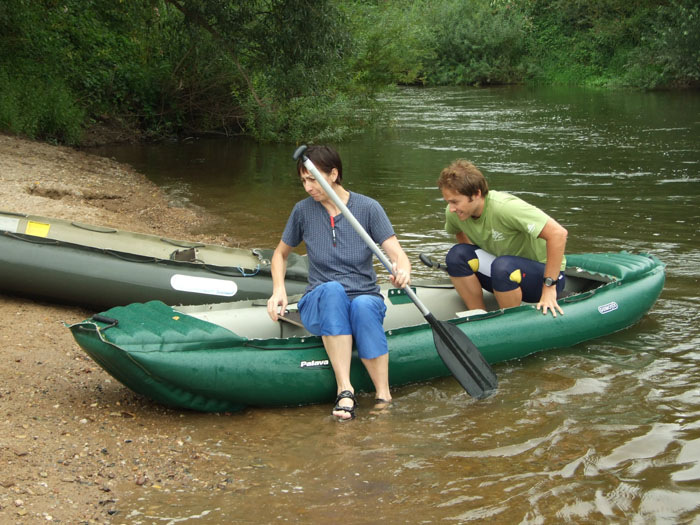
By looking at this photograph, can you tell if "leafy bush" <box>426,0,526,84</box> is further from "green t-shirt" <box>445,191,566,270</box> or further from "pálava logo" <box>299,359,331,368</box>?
"pálava logo" <box>299,359,331,368</box>

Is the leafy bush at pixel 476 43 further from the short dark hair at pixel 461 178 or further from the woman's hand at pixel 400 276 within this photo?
the woman's hand at pixel 400 276

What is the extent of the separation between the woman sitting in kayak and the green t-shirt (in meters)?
0.68

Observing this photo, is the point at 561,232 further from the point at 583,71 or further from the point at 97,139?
the point at 583,71

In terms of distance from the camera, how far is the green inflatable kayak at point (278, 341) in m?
3.73

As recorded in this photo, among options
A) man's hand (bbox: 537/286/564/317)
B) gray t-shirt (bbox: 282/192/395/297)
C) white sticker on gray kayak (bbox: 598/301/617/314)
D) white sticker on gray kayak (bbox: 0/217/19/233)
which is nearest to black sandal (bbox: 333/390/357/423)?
gray t-shirt (bbox: 282/192/395/297)

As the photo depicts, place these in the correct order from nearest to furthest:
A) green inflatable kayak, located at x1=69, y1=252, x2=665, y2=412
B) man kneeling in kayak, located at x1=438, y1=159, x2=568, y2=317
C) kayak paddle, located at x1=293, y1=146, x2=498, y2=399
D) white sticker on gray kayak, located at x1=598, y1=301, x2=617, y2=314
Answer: green inflatable kayak, located at x1=69, y1=252, x2=665, y2=412 → kayak paddle, located at x1=293, y1=146, x2=498, y2=399 → man kneeling in kayak, located at x1=438, y1=159, x2=568, y2=317 → white sticker on gray kayak, located at x1=598, y1=301, x2=617, y2=314

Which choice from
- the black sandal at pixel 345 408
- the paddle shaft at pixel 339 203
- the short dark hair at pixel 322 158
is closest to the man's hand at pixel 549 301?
the paddle shaft at pixel 339 203

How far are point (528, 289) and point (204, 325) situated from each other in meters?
1.93

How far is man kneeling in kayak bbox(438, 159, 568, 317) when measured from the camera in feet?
14.4

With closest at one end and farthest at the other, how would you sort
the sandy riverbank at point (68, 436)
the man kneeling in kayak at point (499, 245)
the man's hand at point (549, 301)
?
the sandy riverbank at point (68, 436)
the man kneeling in kayak at point (499, 245)
the man's hand at point (549, 301)

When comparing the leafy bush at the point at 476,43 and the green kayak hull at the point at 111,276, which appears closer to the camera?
the green kayak hull at the point at 111,276

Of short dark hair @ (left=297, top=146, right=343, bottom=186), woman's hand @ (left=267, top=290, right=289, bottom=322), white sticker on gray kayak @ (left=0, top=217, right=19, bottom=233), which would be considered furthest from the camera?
white sticker on gray kayak @ (left=0, top=217, right=19, bottom=233)

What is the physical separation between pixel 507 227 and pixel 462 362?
0.82m

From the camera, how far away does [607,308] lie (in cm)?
512
